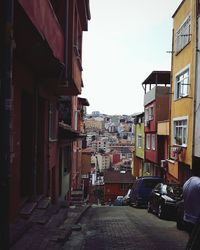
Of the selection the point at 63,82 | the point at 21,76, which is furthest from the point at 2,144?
the point at 63,82

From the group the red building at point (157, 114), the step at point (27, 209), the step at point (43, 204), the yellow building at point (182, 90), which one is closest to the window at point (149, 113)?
the red building at point (157, 114)

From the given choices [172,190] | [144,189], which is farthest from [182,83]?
[172,190]

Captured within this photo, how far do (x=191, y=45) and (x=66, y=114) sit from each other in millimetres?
11266

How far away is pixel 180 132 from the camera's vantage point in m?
26.2

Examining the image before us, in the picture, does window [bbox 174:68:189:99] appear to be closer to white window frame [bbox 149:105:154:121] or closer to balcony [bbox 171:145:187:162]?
balcony [bbox 171:145:187:162]

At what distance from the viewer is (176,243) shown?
10.8 meters

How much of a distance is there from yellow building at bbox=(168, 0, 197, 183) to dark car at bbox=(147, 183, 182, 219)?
5.05 metres

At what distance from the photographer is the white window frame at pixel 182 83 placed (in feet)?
78.4

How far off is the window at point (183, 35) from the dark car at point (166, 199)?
8795 mm

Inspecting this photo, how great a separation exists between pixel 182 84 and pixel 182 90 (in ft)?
3.72

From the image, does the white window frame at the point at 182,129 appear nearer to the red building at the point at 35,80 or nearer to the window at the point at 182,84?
the window at the point at 182,84

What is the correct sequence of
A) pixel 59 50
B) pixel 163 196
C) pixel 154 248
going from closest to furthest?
1. pixel 154 248
2. pixel 59 50
3. pixel 163 196

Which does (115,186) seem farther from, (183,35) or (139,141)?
(183,35)

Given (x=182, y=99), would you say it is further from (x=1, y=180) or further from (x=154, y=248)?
(x=1, y=180)
